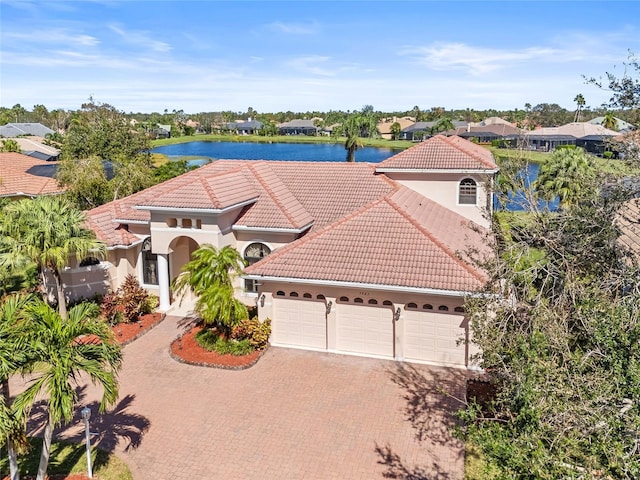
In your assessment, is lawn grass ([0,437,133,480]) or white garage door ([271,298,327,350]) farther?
white garage door ([271,298,327,350])

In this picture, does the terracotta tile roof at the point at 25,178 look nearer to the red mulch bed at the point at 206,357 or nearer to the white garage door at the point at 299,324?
the red mulch bed at the point at 206,357

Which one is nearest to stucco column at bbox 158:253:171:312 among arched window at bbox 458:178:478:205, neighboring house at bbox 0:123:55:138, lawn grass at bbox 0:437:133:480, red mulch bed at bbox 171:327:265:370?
red mulch bed at bbox 171:327:265:370

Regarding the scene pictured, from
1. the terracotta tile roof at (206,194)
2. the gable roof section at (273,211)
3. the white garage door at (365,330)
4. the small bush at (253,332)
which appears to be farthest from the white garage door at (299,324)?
the terracotta tile roof at (206,194)

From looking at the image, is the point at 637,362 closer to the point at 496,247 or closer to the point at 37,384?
the point at 496,247

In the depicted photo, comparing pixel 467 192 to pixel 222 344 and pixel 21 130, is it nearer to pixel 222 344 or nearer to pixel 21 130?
pixel 222 344

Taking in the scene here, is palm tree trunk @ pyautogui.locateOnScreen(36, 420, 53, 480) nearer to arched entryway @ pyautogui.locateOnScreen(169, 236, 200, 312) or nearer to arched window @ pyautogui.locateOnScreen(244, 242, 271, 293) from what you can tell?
arched entryway @ pyautogui.locateOnScreen(169, 236, 200, 312)

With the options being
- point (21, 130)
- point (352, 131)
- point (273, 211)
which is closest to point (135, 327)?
point (273, 211)

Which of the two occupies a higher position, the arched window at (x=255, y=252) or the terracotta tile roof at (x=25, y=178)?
the terracotta tile roof at (x=25, y=178)

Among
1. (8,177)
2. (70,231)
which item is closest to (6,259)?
(70,231)
